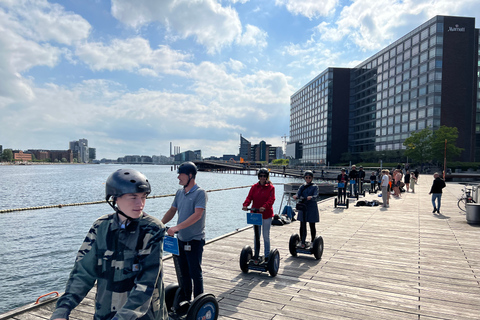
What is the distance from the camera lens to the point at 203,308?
374cm

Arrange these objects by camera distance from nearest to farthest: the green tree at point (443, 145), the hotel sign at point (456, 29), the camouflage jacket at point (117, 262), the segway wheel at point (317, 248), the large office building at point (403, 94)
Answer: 1. the camouflage jacket at point (117, 262)
2. the segway wheel at point (317, 248)
3. the green tree at point (443, 145)
4. the hotel sign at point (456, 29)
5. the large office building at point (403, 94)

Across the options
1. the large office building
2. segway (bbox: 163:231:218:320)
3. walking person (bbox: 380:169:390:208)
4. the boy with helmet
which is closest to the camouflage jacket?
the boy with helmet

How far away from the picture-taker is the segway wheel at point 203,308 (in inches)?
141

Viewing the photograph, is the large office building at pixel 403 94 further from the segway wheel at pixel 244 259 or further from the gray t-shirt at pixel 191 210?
the gray t-shirt at pixel 191 210

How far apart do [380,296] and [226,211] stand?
25.4 metres

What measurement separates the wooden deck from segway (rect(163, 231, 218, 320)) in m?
1.01

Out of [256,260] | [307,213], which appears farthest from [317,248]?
[256,260]

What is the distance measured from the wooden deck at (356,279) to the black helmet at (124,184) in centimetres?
352

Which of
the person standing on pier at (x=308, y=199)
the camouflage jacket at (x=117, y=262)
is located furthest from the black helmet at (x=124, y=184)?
the person standing on pier at (x=308, y=199)

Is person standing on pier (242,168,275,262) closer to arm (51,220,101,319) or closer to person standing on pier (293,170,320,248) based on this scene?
person standing on pier (293,170,320,248)

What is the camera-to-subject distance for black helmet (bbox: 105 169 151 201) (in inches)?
81.1

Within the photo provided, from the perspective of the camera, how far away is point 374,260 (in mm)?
7914

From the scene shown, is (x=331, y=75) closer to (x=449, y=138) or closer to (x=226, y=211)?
(x=449, y=138)

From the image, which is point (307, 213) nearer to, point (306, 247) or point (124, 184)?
point (306, 247)
